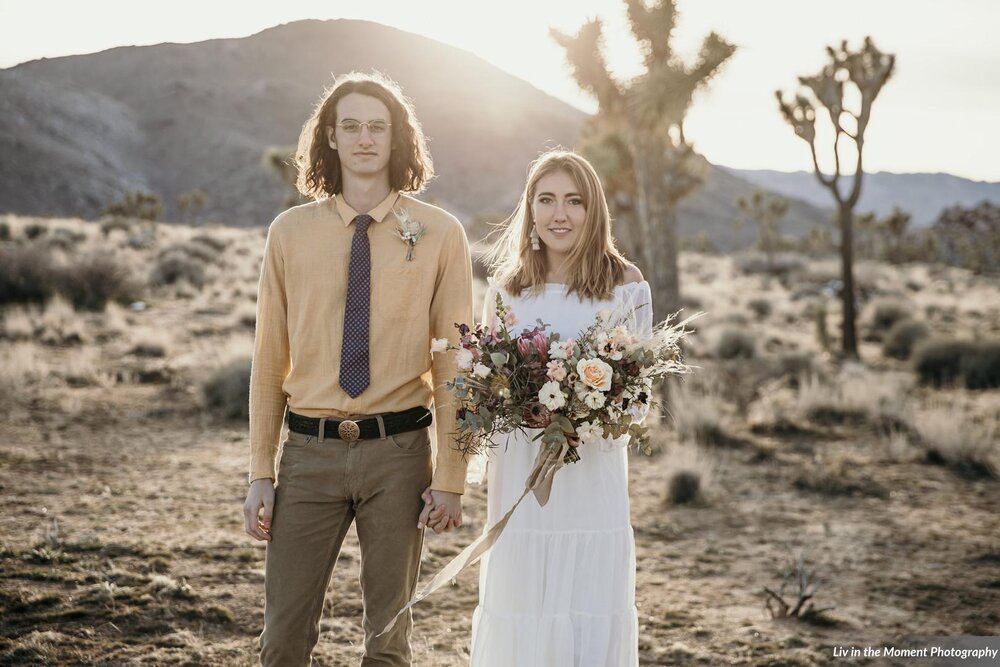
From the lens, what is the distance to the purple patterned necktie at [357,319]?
2.88m

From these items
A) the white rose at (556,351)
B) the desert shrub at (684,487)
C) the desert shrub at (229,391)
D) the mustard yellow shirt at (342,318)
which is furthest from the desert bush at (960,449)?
the desert shrub at (229,391)

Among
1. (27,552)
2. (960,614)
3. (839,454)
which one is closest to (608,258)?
(960,614)

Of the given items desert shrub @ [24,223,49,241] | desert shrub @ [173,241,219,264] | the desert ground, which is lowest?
the desert ground

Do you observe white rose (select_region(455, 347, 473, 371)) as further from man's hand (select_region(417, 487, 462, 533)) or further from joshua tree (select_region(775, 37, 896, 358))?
joshua tree (select_region(775, 37, 896, 358))

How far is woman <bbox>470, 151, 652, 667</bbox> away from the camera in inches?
124

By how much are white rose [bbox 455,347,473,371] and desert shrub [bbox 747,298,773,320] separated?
839 inches

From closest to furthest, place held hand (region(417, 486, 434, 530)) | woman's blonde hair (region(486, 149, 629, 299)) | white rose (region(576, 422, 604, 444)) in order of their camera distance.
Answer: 1. white rose (region(576, 422, 604, 444))
2. held hand (region(417, 486, 434, 530))
3. woman's blonde hair (region(486, 149, 629, 299))

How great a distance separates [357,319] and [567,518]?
3.79 feet

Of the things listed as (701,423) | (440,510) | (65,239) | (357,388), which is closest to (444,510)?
(440,510)

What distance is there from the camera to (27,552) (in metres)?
5.40

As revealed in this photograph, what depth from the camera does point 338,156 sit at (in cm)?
320

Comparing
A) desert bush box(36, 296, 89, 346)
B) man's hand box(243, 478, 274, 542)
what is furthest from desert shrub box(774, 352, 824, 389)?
desert bush box(36, 296, 89, 346)

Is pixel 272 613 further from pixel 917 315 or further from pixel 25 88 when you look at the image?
pixel 25 88

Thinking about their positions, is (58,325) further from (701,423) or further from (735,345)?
(735,345)
